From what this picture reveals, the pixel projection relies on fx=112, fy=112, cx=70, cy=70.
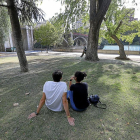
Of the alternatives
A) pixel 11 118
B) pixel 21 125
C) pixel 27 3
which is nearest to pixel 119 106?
pixel 21 125

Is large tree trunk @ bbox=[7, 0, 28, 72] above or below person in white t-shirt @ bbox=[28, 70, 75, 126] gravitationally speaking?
above

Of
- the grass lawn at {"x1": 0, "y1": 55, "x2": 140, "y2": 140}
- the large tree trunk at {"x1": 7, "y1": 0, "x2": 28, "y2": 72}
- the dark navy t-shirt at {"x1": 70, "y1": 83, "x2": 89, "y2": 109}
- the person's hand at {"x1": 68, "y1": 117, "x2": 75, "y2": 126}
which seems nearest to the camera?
the grass lawn at {"x1": 0, "y1": 55, "x2": 140, "y2": 140}

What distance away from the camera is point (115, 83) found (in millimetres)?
4441

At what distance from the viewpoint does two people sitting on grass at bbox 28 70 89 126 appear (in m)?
2.43

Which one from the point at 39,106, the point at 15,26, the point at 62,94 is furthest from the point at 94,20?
the point at 39,106

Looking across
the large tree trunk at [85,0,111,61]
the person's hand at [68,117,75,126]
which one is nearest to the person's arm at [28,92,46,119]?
the person's hand at [68,117,75,126]

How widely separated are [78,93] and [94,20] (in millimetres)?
7363

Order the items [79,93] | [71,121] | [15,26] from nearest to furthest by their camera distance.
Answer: [71,121], [79,93], [15,26]

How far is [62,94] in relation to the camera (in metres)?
2.45

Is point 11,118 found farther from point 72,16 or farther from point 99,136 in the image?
point 72,16

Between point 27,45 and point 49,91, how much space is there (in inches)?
1567

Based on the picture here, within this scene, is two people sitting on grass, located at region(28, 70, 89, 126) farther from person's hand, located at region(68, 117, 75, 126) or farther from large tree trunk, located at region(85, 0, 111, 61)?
large tree trunk, located at region(85, 0, 111, 61)

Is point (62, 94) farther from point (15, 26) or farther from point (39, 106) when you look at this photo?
point (15, 26)

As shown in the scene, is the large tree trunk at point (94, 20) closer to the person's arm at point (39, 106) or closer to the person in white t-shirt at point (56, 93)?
the person in white t-shirt at point (56, 93)
